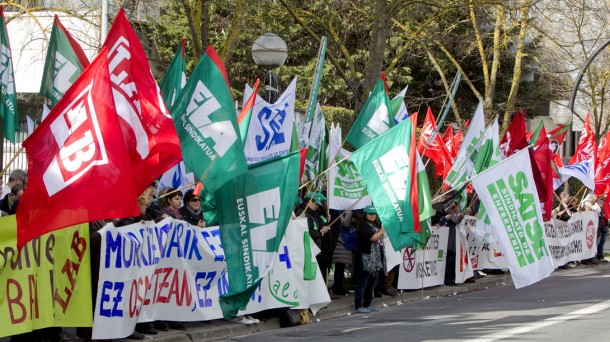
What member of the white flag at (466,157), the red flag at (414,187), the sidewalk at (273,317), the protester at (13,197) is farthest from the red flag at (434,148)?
the protester at (13,197)

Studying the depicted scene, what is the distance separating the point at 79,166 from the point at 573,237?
17409mm

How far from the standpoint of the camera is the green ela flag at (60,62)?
42.3ft

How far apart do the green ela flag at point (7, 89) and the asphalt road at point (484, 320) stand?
3.71 metres

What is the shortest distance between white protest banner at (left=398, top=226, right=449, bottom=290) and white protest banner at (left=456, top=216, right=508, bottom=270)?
64 centimetres

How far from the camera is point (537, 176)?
16344 millimetres

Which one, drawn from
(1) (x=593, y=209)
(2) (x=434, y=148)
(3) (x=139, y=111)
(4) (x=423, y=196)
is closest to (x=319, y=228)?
(4) (x=423, y=196)

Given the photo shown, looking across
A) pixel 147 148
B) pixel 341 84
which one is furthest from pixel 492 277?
pixel 341 84

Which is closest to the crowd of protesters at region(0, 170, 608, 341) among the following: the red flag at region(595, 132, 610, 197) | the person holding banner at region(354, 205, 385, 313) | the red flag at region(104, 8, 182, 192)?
the person holding banner at region(354, 205, 385, 313)

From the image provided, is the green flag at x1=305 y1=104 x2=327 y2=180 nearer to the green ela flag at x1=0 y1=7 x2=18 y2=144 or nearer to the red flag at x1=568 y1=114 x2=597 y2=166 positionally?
the green ela flag at x1=0 y1=7 x2=18 y2=144

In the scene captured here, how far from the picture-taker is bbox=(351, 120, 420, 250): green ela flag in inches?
553

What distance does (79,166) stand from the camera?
8.99 meters

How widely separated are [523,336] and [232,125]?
400 cm

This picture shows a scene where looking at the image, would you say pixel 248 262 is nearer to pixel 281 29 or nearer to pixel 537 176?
pixel 537 176

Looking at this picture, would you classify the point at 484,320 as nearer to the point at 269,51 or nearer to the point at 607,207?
the point at 269,51
